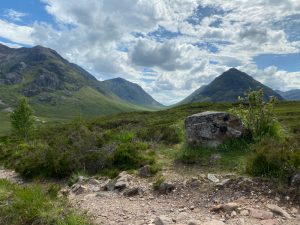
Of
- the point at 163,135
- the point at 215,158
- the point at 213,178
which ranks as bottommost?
the point at 213,178

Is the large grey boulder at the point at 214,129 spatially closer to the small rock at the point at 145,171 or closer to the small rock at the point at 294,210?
the small rock at the point at 145,171

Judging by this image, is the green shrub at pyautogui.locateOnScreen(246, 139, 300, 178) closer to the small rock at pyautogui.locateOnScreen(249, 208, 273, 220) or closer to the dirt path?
the dirt path

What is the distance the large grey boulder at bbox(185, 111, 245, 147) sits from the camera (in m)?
16.9

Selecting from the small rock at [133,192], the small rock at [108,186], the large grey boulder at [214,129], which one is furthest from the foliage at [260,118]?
the small rock at [108,186]

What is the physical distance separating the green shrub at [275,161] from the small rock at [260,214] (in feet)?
7.31

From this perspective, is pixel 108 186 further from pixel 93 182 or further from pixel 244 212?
pixel 244 212

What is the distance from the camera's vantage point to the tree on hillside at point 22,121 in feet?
196

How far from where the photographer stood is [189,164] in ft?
49.2

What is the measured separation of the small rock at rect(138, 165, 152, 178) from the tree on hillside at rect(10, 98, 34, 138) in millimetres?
49562

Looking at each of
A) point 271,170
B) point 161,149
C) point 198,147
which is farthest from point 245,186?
point 161,149

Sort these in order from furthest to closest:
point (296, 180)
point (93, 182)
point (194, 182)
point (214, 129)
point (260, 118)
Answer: point (214, 129) < point (260, 118) < point (93, 182) < point (194, 182) < point (296, 180)

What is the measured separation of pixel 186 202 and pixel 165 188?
4.83 ft

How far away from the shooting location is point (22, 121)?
2362 inches

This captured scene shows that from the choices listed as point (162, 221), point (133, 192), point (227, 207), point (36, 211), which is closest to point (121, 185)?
point (133, 192)
